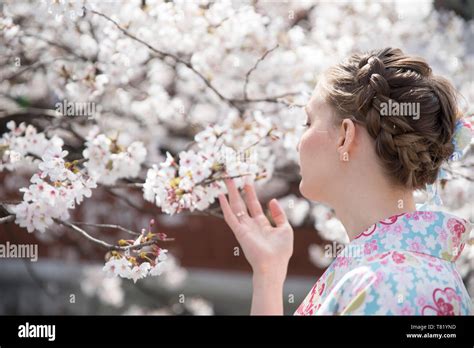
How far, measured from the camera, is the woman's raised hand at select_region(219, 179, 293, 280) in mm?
1328

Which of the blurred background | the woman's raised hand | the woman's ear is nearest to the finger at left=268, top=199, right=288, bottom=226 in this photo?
the woman's raised hand

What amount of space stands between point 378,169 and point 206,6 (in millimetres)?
1479

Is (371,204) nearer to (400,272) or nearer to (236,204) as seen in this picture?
(400,272)

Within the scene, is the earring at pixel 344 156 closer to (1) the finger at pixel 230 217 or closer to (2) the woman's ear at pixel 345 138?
(2) the woman's ear at pixel 345 138

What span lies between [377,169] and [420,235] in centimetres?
14

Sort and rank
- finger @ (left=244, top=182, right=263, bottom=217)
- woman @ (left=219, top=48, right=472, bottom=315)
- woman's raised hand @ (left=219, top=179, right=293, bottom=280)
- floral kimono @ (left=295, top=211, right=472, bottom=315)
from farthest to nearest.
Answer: finger @ (left=244, top=182, right=263, bottom=217), woman's raised hand @ (left=219, top=179, right=293, bottom=280), woman @ (left=219, top=48, right=472, bottom=315), floral kimono @ (left=295, top=211, right=472, bottom=315)

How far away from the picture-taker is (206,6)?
2.54m

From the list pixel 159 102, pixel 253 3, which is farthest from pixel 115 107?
pixel 253 3

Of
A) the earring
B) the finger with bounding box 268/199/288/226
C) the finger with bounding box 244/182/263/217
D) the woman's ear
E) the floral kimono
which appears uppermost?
the woman's ear

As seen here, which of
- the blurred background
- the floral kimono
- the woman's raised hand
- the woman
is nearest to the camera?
the floral kimono

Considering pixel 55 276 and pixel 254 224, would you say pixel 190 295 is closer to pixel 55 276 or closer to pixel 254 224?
pixel 55 276

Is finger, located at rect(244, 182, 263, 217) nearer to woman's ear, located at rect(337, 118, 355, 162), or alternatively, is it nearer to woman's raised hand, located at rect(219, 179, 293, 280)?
woman's raised hand, located at rect(219, 179, 293, 280)

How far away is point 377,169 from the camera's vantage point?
125 centimetres

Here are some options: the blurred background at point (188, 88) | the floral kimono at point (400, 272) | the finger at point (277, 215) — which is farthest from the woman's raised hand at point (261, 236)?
the blurred background at point (188, 88)
